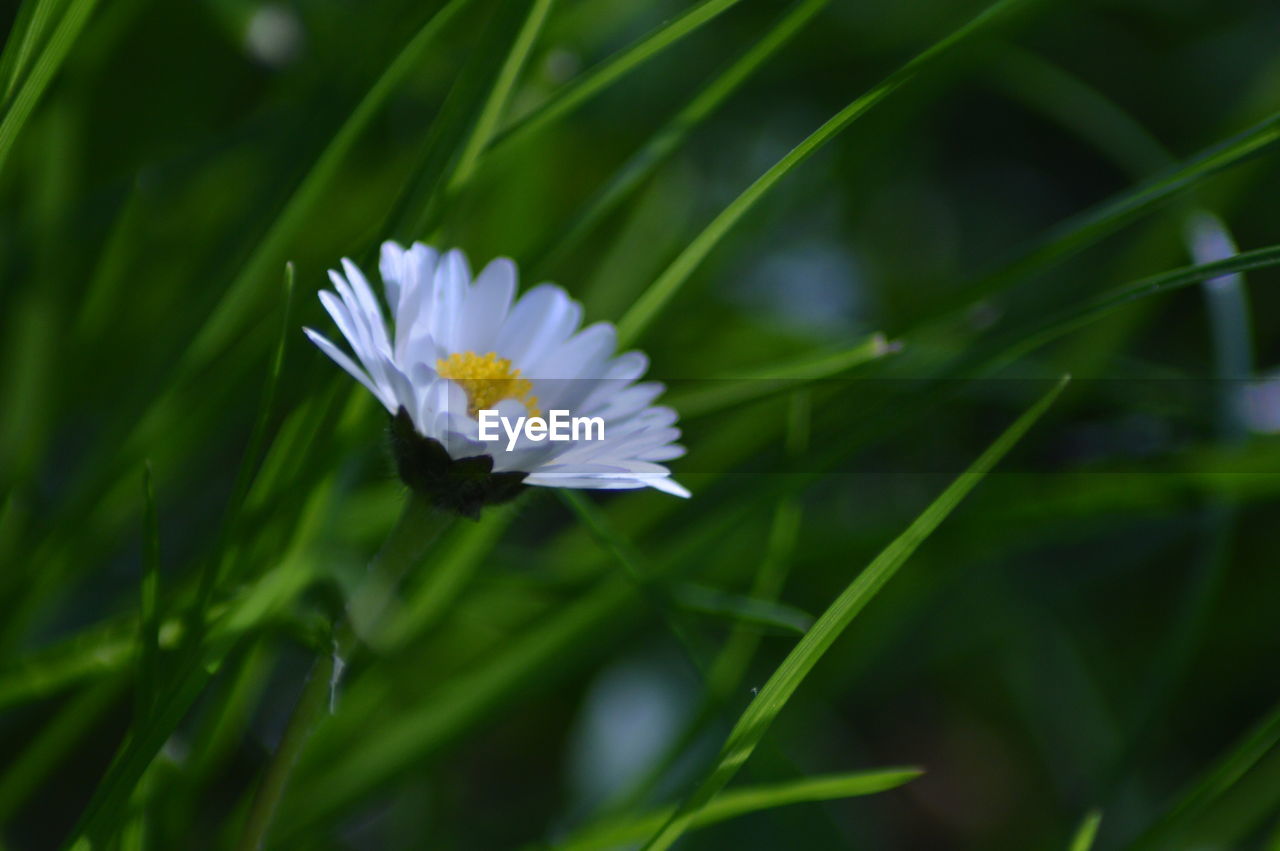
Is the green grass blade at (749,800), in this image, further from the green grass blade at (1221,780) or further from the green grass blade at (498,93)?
the green grass blade at (498,93)

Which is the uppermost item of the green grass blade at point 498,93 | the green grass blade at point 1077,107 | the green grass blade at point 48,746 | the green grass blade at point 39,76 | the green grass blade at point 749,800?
the green grass blade at point 1077,107

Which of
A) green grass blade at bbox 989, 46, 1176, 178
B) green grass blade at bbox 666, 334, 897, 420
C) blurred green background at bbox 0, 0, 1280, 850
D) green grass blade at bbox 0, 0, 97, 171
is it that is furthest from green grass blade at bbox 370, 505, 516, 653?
green grass blade at bbox 989, 46, 1176, 178

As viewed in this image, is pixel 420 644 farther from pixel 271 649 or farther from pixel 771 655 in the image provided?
pixel 771 655

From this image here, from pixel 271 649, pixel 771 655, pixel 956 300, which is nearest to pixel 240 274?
pixel 271 649

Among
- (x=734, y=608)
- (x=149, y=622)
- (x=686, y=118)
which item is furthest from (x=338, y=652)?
(x=686, y=118)

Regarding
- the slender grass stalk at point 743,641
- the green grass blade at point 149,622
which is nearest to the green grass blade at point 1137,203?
the slender grass stalk at point 743,641

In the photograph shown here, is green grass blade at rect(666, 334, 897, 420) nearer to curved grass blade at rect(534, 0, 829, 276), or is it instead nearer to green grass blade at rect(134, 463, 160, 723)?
curved grass blade at rect(534, 0, 829, 276)

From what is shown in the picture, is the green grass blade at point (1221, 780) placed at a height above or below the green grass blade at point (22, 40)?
below
